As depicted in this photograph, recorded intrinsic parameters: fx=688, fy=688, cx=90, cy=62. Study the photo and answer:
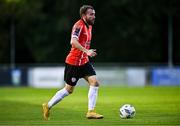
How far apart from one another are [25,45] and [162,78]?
22567mm

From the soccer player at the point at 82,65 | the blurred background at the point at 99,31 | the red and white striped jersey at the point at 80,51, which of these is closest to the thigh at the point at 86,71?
the soccer player at the point at 82,65

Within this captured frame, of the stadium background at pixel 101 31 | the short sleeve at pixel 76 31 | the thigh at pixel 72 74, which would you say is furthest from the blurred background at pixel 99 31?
the short sleeve at pixel 76 31

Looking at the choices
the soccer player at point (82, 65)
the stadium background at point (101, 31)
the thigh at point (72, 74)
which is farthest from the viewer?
the stadium background at point (101, 31)

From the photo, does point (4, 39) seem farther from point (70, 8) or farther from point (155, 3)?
point (155, 3)

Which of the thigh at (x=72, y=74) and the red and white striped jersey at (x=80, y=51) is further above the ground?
the red and white striped jersey at (x=80, y=51)

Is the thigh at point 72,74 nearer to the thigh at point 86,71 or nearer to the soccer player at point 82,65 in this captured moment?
the soccer player at point 82,65

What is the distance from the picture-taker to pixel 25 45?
6500 centimetres

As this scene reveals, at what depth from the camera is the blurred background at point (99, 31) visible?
61.7 metres

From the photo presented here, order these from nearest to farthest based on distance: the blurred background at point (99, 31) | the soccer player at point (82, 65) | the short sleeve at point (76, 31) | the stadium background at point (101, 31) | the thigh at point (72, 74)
Answer: the short sleeve at point (76, 31), the soccer player at point (82, 65), the thigh at point (72, 74), the stadium background at point (101, 31), the blurred background at point (99, 31)

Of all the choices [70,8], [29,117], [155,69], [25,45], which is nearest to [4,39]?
[25,45]

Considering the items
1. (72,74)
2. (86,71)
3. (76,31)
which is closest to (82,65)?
(86,71)

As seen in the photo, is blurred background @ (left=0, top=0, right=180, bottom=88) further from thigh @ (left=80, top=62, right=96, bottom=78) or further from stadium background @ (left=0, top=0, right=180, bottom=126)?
thigh @ (left=80, top=62, right=96, bottom=78)

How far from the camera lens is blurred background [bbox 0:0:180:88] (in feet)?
202

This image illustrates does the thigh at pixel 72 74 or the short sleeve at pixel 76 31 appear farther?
the thigh at pixel 72 74
